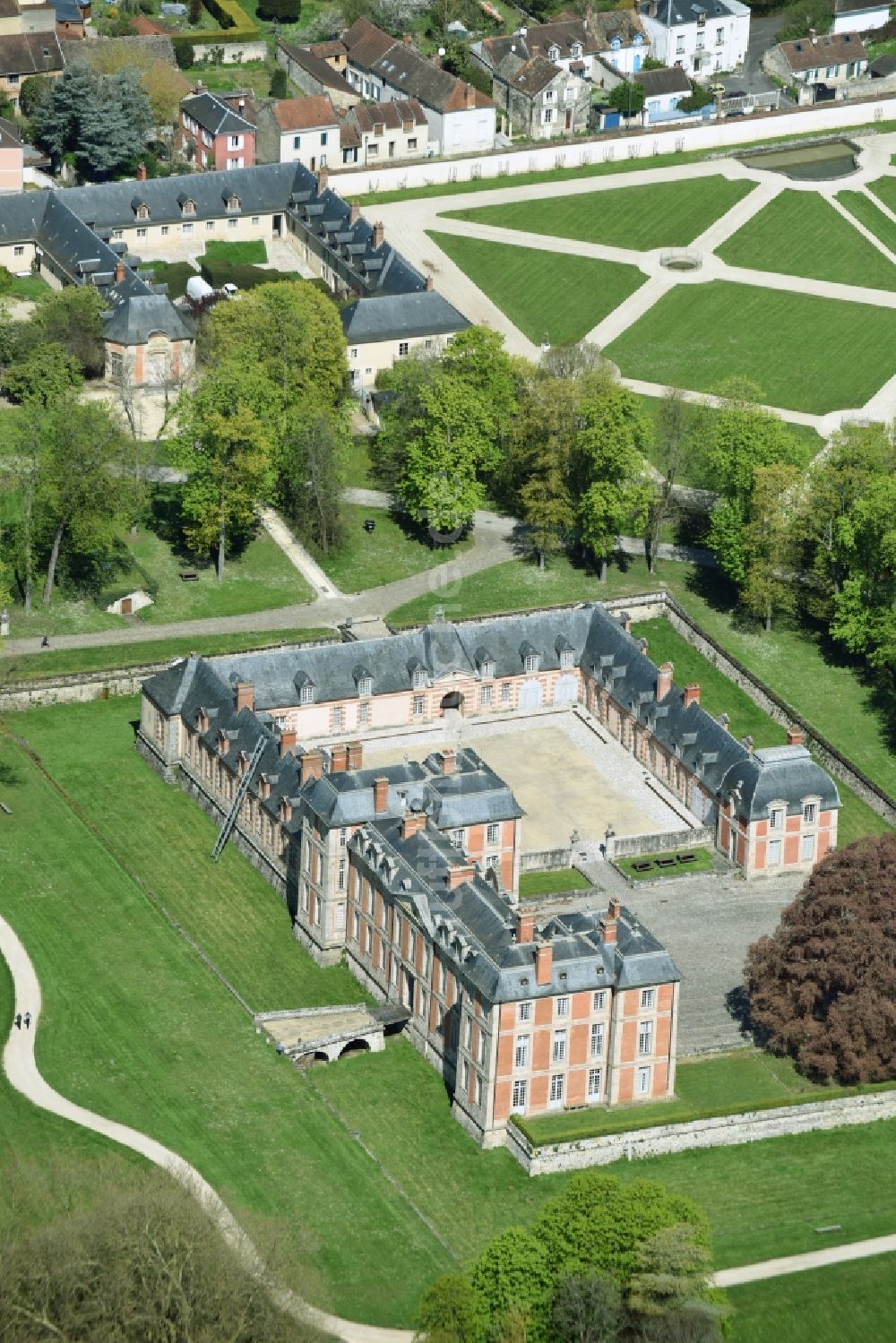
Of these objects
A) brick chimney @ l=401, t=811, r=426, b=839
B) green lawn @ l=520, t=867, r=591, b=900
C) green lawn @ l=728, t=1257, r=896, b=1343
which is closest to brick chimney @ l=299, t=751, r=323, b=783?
brick chimney @ l=401, t=811, r=426, b=839

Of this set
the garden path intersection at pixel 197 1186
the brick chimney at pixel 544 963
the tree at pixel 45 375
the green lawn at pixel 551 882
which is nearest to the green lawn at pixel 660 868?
the green lawn at pixel 551 882

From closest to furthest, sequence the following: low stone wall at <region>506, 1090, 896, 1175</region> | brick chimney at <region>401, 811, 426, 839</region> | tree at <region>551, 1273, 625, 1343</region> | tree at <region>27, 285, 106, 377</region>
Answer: tree at <region>551, 1273, 625, 1343</region> → low stone wall at <region>506, 1090, 896, 1175</region> → brick chimney at <region>401, 811, 426, 839</region> → tree at <region>27, 285, 106, 377</region>

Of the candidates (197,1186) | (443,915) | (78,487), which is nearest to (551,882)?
(443,915)

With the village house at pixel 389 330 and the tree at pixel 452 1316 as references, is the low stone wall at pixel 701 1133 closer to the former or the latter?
the tree at pixel 452 1316

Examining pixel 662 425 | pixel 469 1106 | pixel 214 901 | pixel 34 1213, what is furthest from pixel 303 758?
pixel 662 425

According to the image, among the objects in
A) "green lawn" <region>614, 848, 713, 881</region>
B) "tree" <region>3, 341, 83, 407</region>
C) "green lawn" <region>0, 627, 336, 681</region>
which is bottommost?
"green lawn" <region>614, 848, 713, 881</region>

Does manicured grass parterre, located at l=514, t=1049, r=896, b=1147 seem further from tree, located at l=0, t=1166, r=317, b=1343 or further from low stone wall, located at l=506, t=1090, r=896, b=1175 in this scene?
tree, located at l=0, t=1166, r=317, b=1343

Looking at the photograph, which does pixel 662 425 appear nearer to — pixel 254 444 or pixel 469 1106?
pixel 254 444
